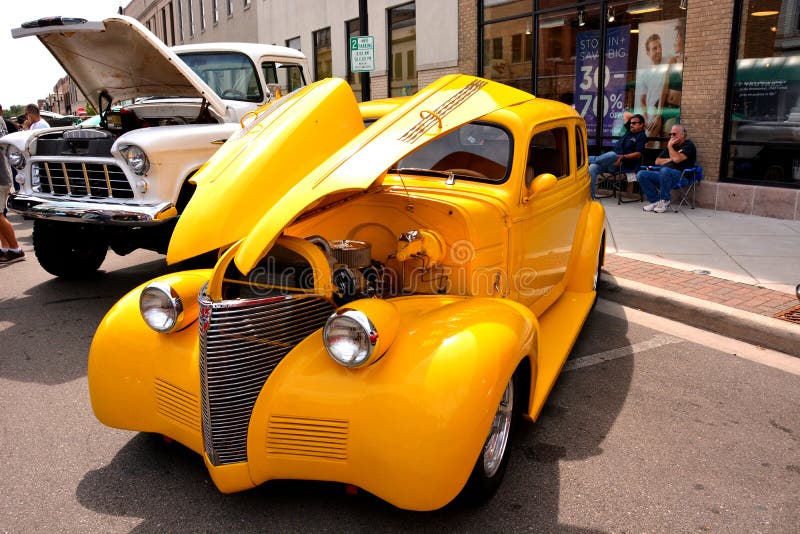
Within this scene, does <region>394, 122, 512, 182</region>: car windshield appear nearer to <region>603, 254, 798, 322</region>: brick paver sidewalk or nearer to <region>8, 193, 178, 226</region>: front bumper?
<region>8, 193, 178, 226</region>: front bumper

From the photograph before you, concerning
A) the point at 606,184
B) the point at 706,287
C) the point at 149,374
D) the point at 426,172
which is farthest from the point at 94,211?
the point at 606,184

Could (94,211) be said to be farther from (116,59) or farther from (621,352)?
(621,352)

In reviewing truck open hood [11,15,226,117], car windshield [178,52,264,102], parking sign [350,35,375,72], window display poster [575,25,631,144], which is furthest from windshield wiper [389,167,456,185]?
window display poster [575,25,631,144]

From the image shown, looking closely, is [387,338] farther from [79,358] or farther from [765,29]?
[765,29]

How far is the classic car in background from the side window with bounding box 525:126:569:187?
3.21m

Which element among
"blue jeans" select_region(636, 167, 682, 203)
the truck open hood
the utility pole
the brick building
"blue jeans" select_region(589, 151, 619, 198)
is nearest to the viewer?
the truck open hood

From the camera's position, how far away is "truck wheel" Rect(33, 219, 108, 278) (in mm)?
6391

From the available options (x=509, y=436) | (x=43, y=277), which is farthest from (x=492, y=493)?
(x=43, y=277)

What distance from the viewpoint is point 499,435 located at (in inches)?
114

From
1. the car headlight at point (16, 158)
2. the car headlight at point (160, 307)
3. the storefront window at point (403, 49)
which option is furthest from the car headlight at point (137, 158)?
the storefront window at point (403, 49)

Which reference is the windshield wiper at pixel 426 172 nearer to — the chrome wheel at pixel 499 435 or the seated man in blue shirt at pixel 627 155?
the chrome wheel at pixel 499 435

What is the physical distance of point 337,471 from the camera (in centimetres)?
248

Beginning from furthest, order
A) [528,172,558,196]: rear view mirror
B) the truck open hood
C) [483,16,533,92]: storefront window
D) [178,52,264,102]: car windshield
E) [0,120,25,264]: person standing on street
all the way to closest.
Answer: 1. [483,16,533,92]: storefront window
2. [0,120,25,264]: person standing on street
3. [178,52,264,102]: car windshield
4. the truck open hood
5. [528,172,558,196]: rear view mirror

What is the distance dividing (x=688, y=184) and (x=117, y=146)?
25.6ft
